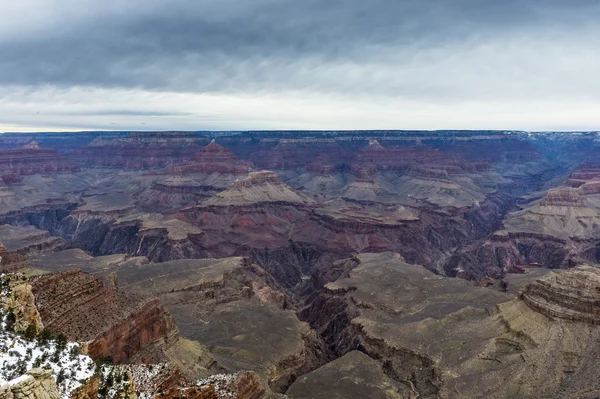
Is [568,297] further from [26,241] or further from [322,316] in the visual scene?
[26,241]

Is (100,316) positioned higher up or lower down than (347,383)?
higher up

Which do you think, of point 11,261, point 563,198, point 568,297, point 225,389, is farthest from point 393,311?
point 563,198

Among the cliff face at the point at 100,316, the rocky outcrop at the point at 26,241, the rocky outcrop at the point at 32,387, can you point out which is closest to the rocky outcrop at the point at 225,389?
the cliff face at the point at 100,316

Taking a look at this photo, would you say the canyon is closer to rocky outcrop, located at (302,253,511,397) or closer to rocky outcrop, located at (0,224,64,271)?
rocky outcrop, located at (302,253,511,397)

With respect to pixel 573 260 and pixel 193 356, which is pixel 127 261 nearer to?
pixel 193 356

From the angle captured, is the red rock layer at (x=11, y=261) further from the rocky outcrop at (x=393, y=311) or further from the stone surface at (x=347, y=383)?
the stone surface at (x=347, y=383)

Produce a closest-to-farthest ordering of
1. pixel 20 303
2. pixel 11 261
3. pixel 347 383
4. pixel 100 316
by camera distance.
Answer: pixel 20 303
pixel 100 316
pixel 347 383
pixel 11 261
